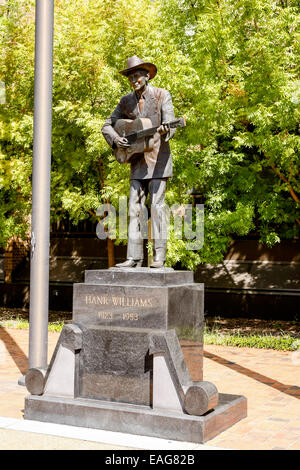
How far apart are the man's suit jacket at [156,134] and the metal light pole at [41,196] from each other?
1.33 metres

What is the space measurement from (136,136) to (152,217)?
0.94m

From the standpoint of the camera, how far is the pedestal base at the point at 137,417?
5320 millimetres

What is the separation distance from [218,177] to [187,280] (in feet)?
21.7

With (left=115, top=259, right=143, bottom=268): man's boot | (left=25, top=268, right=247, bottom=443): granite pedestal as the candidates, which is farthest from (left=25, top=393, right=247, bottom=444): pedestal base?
(left=115, top=259, right=143, bottom=268): man's boot

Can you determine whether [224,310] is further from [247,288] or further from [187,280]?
[187,280]

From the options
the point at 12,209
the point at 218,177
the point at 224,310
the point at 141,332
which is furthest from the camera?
the point at 224,310

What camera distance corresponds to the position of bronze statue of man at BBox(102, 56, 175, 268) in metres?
6.48

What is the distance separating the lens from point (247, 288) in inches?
664

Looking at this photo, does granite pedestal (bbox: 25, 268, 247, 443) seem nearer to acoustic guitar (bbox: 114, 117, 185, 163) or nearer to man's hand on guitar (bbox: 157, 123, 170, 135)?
acoustic guitar (bbox: 114, 117, 185, 163)

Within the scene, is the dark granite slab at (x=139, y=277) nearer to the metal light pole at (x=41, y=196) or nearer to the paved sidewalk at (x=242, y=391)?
the paved sidewalk at (x=242, y=391)

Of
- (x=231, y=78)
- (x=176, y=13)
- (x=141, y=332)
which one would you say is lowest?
(x=141, y=332)

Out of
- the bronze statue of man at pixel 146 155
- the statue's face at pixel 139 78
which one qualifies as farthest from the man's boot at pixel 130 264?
the statue's face at pixel 139 78

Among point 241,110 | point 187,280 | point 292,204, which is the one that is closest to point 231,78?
point 241,110

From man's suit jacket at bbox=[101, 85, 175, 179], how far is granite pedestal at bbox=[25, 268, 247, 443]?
1.19 metres
